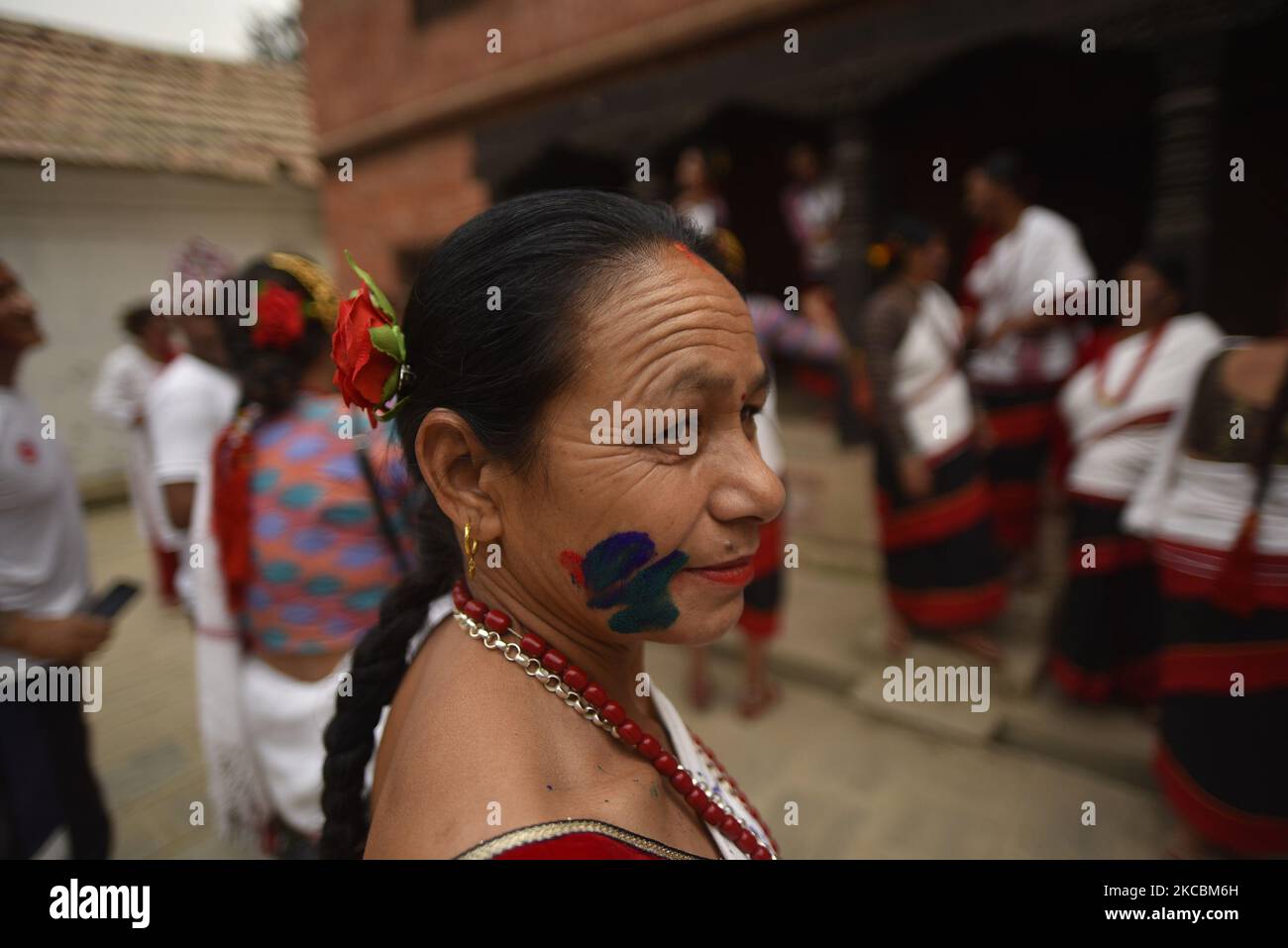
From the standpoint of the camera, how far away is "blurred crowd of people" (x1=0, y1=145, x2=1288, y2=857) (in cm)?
212

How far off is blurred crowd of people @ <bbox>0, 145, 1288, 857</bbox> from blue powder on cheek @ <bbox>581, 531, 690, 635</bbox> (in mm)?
558

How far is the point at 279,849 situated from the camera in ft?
7.84

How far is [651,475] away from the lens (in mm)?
976

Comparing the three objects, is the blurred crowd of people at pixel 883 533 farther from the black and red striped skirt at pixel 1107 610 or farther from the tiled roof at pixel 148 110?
the tiled roof at pixel 148 110

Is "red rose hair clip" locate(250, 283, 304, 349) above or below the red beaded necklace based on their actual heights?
above

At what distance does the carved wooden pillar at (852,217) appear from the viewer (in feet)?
16.8

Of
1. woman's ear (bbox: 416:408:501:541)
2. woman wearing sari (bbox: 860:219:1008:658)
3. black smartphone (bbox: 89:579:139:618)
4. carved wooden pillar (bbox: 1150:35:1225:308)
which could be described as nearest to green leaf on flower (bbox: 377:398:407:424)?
woman's ear (bbox: 416:408:501:541)

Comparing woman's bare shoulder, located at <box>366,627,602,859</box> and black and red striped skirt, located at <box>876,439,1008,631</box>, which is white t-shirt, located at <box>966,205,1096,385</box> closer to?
black and red striped skirt, located at <box>876,439,1008,631</box>

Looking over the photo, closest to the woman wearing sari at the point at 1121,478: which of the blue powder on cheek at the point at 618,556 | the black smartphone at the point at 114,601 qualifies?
the blue powder on cheek at the point at 618,556

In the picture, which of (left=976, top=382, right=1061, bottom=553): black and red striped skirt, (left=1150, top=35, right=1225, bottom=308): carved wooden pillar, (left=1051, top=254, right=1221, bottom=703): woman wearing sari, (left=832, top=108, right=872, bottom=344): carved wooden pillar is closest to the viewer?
(left=1051, top=254, right=1221, bottom=703): woman wearing sari

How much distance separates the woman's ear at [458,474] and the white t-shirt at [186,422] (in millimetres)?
2158

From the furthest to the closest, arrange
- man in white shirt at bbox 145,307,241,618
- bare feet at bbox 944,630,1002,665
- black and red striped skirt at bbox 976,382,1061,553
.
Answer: black and red striped skirt at bbox 976,382,1061,553 → bare feet at bbox 944,630,1002,665 → man in white shirt at bbox 145,307,241,618

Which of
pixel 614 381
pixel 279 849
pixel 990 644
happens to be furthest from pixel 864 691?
pixel 614 381
